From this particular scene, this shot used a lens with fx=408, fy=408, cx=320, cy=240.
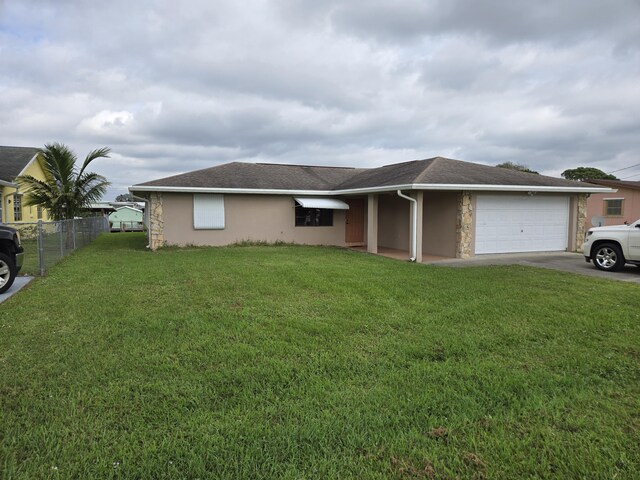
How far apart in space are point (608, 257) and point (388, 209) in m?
8.75

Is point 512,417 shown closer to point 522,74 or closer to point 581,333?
point 581,333

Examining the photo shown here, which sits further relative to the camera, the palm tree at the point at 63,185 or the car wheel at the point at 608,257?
the palm tree at the point at 63,185

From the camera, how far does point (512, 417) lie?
129 inches

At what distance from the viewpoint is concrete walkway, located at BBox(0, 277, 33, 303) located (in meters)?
7.51

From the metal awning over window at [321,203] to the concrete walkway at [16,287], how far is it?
9.99 m

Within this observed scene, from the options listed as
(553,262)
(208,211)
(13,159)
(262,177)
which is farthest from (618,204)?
(13,159)

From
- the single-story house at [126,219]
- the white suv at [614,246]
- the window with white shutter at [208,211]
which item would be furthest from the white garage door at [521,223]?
the single-story house at [126,219]

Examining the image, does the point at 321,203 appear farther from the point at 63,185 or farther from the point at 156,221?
the point at 63,185

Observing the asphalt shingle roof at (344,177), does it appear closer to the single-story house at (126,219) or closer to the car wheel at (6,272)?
the car wheel at (6,272)

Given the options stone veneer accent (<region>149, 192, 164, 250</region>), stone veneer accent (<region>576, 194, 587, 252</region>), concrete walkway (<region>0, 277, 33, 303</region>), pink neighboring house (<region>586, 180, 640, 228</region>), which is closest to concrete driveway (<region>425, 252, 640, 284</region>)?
stone veneer accent (<region>576, 194, 587, 252</region>)

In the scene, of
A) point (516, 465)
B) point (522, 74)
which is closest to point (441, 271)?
point (516, 465)

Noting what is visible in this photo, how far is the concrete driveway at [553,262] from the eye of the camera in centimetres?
1025

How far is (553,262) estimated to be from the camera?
41.3 ft

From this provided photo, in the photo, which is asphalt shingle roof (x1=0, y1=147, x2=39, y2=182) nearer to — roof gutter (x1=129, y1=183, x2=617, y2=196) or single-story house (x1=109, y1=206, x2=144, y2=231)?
roof gutter (x1=129, y1=183, x2=617, y2=196)
